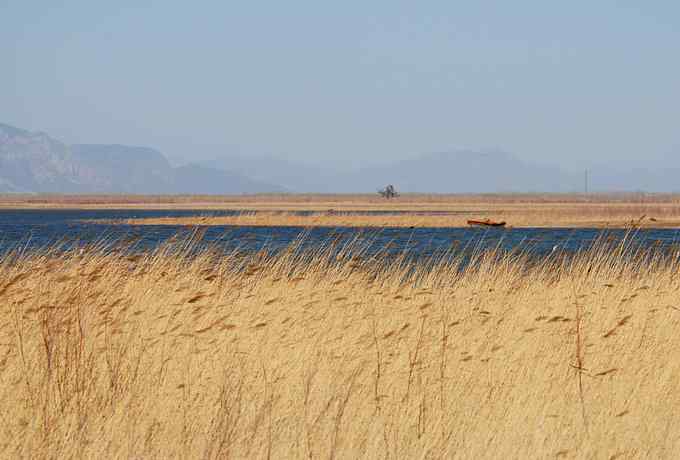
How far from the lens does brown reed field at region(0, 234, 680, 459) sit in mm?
8297

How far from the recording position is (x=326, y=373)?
32.9 ft

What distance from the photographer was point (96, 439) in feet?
26.5

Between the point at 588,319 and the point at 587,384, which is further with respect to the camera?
the point at 588,319

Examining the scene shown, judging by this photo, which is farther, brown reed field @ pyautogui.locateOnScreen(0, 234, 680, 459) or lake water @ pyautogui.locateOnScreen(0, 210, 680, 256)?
lake water @ pyautogui.locateOnScreen(0, 210, 680, 256)

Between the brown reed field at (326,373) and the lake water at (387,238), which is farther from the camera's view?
the lake water at (387,238)

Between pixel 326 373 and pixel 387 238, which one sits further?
pixel 387 238

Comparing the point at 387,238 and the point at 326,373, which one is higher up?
the point at 326,373

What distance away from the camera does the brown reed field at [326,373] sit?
8.30 meters

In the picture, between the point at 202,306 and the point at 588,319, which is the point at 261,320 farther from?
the point at 588,319

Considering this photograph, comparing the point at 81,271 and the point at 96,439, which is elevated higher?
the point at 81,271

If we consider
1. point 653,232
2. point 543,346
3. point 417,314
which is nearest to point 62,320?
point 417,314

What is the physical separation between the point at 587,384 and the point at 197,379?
13.0 feet

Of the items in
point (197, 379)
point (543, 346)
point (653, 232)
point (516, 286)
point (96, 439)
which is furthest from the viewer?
point (653, 232)

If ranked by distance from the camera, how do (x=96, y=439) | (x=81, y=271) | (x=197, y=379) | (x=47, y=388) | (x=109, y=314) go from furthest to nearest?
(x=81, y=271) < (x=109, y=314) < (x=197, y=379) < (x=47, y=388) < (x=96, y=439)
